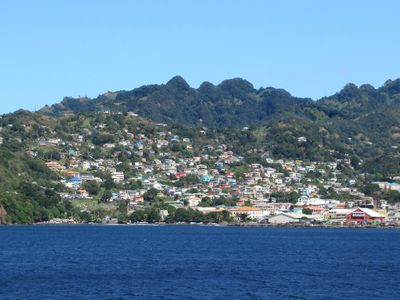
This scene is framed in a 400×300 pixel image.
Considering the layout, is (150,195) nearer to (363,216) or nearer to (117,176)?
(117,176)

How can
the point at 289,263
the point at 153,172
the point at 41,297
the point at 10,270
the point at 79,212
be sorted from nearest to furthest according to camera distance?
the point at 41,297, the point at 10,270, the point at 289,263, the point at 79,212, the point at 153,172

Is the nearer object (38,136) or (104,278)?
(104,278)

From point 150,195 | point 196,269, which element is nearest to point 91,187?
point 150,195

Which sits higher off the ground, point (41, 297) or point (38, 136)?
point (38, 136)

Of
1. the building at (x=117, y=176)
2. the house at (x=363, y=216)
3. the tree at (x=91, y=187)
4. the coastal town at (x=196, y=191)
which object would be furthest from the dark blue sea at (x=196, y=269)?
the building at (x=117, y=176)

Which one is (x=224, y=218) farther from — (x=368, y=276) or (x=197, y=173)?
(x=368, y=276)

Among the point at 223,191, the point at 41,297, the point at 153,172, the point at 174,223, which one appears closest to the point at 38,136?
the point at 153,172
